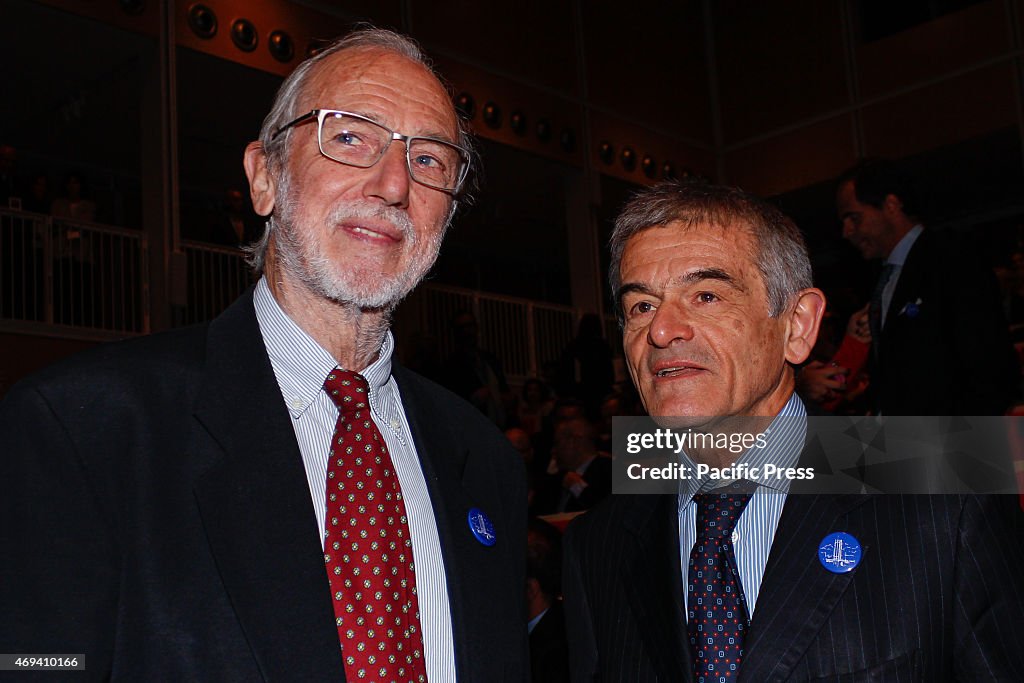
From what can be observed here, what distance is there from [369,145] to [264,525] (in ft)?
2.48

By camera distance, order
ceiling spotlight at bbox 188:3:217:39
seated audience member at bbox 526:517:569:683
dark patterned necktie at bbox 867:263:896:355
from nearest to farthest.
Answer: dark patterned necktie at bbox 867:263:896:355
seated audience member at bbox 526:517:569:683
ceiling spotlight at bbox 188:3:217:39

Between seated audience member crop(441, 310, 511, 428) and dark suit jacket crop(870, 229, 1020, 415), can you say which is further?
seated audience member crop(441, 310, 511, 428)

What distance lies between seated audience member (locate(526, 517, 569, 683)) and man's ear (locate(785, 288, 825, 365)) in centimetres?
229

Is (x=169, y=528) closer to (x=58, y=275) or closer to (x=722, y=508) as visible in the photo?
(x=722, y=508)

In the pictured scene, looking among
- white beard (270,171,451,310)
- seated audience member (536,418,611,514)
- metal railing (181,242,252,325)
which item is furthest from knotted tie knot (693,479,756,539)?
metal railing (181,242,252,325)

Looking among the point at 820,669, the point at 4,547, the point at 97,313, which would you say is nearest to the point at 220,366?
the point at 4,547

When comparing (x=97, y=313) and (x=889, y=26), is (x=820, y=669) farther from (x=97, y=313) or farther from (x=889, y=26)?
(x=889, y=26)

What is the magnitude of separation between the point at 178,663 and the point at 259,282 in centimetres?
78

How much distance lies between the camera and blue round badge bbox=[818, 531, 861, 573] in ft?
6.09

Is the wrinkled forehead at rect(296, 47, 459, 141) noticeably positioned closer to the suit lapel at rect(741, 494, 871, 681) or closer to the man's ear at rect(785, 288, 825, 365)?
the man's ear at rect(785, 288, 825, 365)

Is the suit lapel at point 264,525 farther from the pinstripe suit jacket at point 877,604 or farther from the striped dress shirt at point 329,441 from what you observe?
the pinstripe suit jacket at point 877,604

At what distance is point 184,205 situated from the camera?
47.4ft

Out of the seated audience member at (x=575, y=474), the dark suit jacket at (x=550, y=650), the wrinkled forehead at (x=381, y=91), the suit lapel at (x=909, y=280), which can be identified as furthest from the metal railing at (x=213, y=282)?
the wrinkled forehead at (x=381, y=91)

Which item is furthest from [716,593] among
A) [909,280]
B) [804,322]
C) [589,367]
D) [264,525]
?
[589,367]
